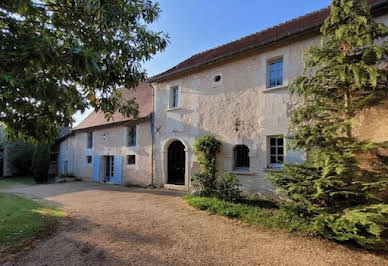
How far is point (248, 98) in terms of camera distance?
8680 millimetres

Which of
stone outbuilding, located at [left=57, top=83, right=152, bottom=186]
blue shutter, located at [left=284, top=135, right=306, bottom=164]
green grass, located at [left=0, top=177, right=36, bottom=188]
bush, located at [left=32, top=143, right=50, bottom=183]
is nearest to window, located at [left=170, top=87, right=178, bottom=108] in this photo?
stone outbuilding, located at [left=57, top=83, right=152, bottom=186]

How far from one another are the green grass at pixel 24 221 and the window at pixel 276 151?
260 inches

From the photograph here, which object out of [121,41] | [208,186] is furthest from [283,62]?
[121,41]

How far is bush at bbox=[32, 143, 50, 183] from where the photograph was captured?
1636 centimetres

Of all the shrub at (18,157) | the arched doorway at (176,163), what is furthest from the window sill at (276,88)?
the shrub at (18,157)

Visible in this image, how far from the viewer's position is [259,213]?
6.26m

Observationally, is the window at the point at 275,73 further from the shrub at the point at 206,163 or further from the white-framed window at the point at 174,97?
the white-framed window at the point at 174,97

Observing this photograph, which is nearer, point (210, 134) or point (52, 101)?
point (52, 101)

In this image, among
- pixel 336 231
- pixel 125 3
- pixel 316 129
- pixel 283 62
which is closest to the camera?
pixel 125 3

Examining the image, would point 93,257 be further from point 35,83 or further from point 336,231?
point 336,231

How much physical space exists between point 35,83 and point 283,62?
7.30 metres

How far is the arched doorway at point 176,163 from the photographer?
456 inches

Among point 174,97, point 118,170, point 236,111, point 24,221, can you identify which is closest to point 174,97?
point 174,97

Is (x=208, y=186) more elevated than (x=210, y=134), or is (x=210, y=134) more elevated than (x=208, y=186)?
(x=210, y=134)
